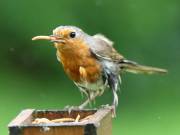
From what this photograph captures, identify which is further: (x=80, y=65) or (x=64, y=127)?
(x=80, y=65)

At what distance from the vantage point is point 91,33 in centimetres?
1370

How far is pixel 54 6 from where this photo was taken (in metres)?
13.7

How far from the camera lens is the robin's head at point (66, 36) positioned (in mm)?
6961

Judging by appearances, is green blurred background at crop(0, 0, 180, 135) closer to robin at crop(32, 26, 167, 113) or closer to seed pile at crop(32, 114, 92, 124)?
robin at crop(32, 26, 167, 113)

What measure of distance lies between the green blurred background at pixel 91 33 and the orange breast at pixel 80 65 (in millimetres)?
5281

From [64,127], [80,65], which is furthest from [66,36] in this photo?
[64,127]

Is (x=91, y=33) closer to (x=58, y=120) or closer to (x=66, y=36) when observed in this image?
(x=66, y=36)

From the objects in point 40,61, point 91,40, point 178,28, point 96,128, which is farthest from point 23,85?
point 96,128

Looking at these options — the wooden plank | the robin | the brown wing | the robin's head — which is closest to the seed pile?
the wooden plank

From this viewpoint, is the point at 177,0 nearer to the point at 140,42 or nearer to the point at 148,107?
the point at 140,42

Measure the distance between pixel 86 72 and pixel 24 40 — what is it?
681cm

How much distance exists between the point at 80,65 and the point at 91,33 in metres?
6.33

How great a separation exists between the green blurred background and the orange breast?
17.3 ft

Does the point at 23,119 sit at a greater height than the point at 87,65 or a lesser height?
lesser
